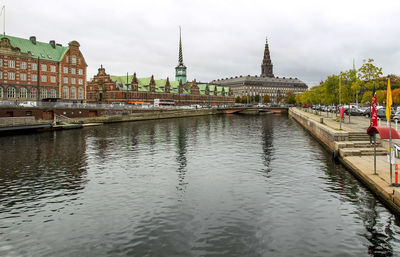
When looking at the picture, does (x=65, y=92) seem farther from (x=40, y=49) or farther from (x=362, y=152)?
(x=362, y=152)

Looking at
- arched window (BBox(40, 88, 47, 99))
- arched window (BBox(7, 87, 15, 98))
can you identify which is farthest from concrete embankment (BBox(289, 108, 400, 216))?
arched window (BBox(40, 88, 47, 99))

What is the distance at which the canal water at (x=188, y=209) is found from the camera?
43.6ft

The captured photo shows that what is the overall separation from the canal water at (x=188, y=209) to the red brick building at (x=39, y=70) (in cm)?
5944

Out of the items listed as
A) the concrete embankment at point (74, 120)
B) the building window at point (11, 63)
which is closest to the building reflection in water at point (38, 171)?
the concrete embankment at point (74, 120)

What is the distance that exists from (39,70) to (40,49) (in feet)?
24.7

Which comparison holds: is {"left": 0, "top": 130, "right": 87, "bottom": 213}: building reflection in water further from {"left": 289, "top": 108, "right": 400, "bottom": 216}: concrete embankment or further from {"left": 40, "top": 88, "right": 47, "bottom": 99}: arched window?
{"left": 40, "top": 88, "right": 47, "bottom": 99}: arched window

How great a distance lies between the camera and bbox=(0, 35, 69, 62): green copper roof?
8719cm

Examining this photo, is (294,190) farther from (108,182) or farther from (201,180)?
(108,182)

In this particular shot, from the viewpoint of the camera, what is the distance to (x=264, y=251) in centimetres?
1280

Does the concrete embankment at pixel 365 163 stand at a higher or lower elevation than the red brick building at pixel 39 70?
lower

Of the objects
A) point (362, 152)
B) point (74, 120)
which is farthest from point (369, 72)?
point (74, 120)

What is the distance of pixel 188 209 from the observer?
57.9 feet

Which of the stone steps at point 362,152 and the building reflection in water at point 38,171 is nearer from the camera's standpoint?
the building reflection in water at point 38,171

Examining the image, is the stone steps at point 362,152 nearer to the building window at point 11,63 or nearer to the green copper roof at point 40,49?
the building window at point 11,63
